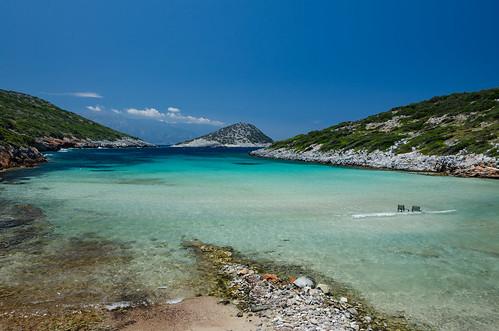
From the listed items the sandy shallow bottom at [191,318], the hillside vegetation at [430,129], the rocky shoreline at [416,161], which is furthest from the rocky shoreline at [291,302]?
the hillside vegetation at [430,129]

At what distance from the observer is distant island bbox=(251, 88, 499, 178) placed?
2149 inches

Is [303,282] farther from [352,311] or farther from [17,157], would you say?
[17,157]

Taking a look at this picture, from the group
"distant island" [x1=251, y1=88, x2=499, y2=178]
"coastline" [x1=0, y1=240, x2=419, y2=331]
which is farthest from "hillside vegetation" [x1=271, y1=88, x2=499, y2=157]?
"coastline" [x1=0, y1=240, x2=419, y2=331]

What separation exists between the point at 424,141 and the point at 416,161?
35.2ft

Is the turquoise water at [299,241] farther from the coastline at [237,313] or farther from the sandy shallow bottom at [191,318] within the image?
the sandy shallow bottom at [191,318]

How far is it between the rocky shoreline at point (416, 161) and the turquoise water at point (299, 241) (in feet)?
53.5

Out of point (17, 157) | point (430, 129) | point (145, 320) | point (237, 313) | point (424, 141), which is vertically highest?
point (430, 129)

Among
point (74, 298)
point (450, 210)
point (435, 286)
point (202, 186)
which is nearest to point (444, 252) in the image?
point (435, 286)

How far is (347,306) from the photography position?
10.7 m

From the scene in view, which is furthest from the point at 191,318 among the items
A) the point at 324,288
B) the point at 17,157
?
the point at 17,157

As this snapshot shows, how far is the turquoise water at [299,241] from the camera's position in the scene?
11.8m

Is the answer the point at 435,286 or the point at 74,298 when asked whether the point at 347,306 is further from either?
the point at 74,298

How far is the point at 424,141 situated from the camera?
70250 mm

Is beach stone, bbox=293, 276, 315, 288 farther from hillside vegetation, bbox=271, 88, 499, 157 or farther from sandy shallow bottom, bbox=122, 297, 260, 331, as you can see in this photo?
hillside vegetation, bbox=271, 88, 499, 157
